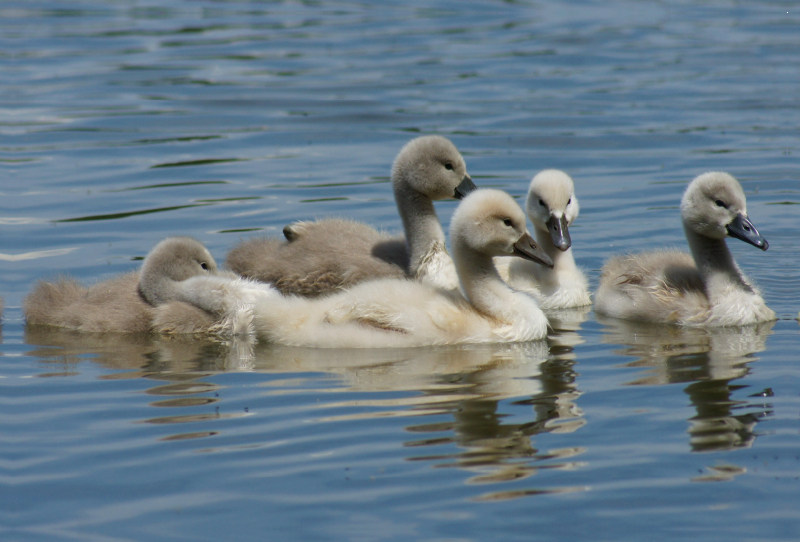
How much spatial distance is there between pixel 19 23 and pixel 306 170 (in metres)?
12.9

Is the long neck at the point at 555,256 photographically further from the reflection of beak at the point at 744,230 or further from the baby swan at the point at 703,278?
the reflection of beak at the point at 744,230

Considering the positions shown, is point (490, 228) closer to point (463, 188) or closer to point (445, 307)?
point (445, 307)

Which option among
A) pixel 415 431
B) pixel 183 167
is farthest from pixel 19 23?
pixel 415 431

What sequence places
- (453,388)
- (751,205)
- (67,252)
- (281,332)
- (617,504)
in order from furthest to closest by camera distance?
1. (751,205)
2. (67,252)
3. (281,332)
4. (453,388)
5. (617,504)

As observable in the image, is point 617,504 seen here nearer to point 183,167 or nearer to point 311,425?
point 311,425

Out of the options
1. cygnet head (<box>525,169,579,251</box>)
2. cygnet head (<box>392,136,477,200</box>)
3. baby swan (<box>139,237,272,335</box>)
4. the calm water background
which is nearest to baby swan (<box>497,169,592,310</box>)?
cygnet head (<box>525,169,579,251</box>)

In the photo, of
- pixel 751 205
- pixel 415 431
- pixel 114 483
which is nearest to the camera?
pixel 114 483

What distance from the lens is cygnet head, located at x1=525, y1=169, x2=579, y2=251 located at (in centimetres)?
852

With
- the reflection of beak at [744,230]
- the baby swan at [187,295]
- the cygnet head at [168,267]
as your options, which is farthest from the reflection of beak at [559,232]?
the cygnet head at [168,267]

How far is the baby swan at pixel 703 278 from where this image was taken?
7949 mm

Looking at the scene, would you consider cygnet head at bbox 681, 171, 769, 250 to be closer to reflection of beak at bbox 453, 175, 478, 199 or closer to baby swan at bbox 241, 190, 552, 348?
baby swan at bbox 241, 190, 552, 348

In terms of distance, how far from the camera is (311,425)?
5992 mm

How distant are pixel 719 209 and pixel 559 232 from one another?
117 cm

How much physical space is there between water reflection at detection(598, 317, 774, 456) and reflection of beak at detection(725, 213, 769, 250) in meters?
0.60
